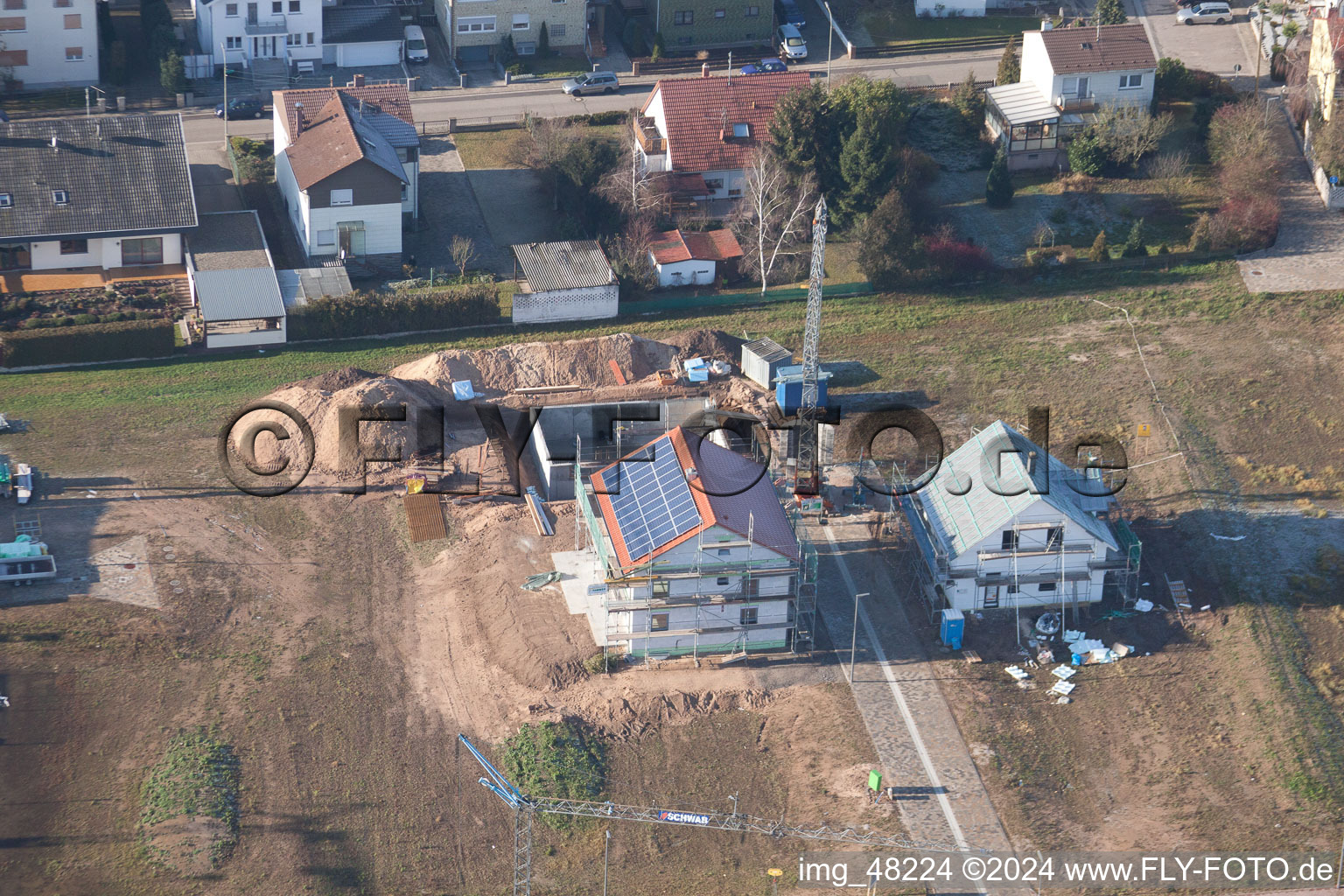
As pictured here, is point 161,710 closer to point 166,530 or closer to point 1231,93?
point 166,530

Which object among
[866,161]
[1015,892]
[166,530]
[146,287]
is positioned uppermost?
[866,161]

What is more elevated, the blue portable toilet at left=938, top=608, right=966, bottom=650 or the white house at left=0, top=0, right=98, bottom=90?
the white house at left=0, top=0, right=98, bottom=90

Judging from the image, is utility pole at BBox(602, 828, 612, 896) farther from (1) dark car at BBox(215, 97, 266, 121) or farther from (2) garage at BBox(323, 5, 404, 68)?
(2) garage at BBox(323, 5, 404, 68)

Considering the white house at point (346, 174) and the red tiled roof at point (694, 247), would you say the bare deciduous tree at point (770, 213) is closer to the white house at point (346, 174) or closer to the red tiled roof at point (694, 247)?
the red tiled roof at point (694, 247)

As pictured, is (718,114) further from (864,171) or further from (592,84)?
(592,84)

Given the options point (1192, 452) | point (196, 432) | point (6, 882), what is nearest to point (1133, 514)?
point (1192, 452)

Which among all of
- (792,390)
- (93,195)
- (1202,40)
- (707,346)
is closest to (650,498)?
(792,390)

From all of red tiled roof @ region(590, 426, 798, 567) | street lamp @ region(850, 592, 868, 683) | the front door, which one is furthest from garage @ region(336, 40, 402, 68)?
street lamp @ region(850, 592, 868, 683)
